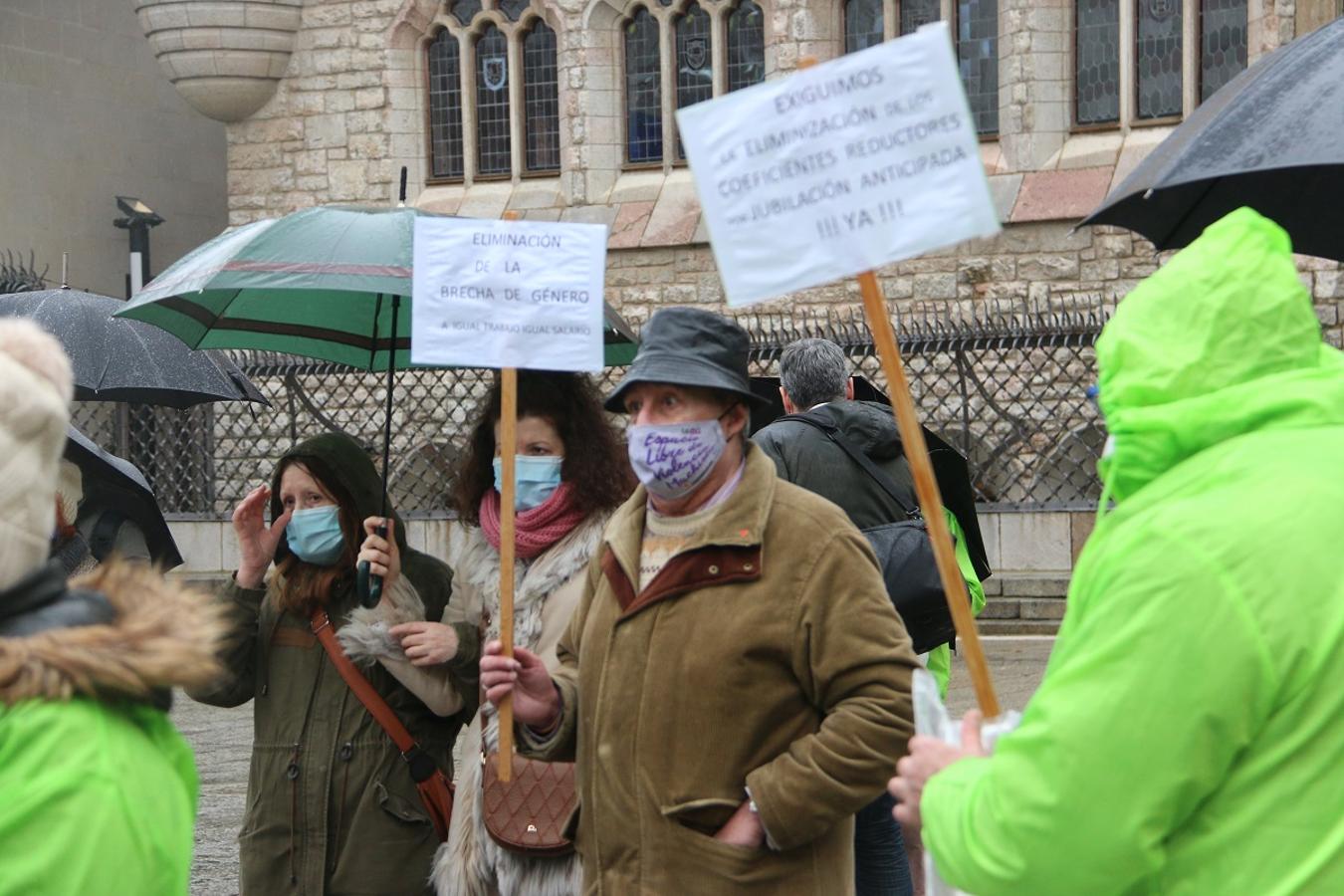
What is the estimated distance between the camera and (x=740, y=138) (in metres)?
2.80

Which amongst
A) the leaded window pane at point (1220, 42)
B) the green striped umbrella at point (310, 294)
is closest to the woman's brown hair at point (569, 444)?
the green striped umbrella at point (310, 294)

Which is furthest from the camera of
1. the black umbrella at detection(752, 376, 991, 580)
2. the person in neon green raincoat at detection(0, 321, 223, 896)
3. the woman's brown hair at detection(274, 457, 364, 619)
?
the black umbrella at detection(752, 376, 991, 580)

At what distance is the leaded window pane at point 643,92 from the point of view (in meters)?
17.0

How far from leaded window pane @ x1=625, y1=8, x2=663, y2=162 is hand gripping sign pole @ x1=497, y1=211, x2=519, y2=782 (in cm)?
Answer: 1353

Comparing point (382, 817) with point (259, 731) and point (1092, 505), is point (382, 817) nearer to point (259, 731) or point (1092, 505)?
point (259, 731)

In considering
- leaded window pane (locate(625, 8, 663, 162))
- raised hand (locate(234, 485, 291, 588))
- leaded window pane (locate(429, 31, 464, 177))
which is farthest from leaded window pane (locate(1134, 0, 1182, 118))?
raised hand (locate(234, 485, 291, 588))

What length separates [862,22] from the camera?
16.1 metres

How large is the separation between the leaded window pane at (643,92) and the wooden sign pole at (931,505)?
572 inches

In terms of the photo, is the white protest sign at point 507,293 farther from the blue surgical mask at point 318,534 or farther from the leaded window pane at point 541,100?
the leaded window pane at point 541,100

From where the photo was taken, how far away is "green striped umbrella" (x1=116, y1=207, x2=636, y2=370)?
426 cm

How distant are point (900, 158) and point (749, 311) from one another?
13.0 metres

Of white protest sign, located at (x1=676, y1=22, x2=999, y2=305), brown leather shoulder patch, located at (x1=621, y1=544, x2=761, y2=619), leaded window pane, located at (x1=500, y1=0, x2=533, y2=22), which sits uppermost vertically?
leaded window pane, located at (x1=500, y1=0, x2=533, y2=22)

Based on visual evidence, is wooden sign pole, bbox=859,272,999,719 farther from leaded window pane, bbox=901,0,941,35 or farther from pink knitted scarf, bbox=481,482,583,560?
leaded window pane, bbox=901,0,941,35

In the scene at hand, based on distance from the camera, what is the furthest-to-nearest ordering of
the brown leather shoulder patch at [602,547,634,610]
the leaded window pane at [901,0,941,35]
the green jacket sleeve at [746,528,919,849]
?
1. the leaded window pane at [901,0,941,35]
2. the brown leather shoulder patch at [602,547,634,610]
3. the green jacket sleeve at [746,528,919,849]
